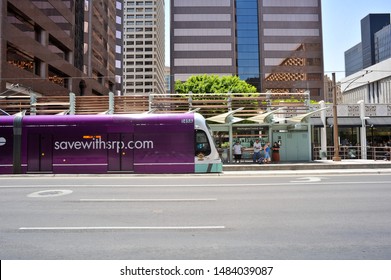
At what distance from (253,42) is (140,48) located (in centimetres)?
7850

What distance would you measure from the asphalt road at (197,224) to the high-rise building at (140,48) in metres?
149

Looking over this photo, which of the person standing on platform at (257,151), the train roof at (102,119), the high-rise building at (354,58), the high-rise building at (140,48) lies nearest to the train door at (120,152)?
the train roof at (102,119)

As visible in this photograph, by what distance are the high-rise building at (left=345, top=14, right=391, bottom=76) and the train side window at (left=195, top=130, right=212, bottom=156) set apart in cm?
13119

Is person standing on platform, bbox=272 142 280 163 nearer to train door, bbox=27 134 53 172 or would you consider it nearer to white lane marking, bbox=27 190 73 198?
train door, bbox=27 134 53 172

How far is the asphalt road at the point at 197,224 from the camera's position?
5188mm

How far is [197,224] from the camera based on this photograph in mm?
6977

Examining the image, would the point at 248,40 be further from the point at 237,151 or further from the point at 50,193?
the point at 50,193

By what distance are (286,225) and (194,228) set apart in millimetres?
1688

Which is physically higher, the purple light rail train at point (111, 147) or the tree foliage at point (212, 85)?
the tree foliage at point (212, 85)

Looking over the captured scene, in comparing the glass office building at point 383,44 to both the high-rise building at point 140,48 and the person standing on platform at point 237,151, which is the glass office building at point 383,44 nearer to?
the high-rise building at point 140,48

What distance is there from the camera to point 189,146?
18.6m

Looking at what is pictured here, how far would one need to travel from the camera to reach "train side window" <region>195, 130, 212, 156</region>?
18547 millimetres

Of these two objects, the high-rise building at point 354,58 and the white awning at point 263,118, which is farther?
the high-rise building at point 354,58

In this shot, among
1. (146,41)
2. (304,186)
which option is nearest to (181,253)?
(304,186)
